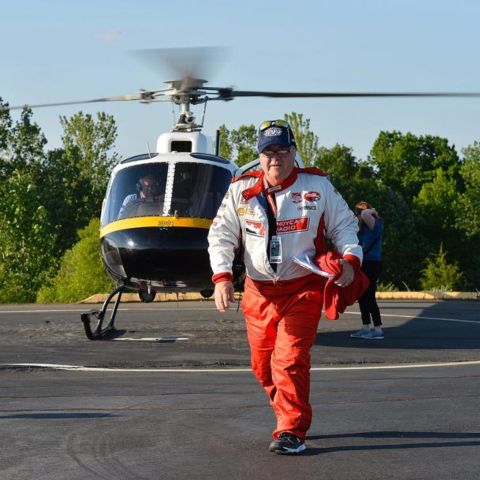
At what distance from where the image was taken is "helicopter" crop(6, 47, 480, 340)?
44.5 ft

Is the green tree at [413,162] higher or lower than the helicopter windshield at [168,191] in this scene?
Result: lower

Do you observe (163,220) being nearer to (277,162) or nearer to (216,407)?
(216,407)

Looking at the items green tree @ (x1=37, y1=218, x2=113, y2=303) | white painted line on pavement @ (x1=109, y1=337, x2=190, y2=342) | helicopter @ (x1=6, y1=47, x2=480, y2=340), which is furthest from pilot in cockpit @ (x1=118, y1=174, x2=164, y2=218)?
green tree @ (x1=37, y1=218, x2=113, y2=303)

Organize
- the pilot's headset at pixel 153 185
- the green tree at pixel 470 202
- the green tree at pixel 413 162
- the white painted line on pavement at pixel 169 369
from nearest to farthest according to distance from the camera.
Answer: the white painted line on pavement at pixel 169 369 → the pilot's headset at pixel 153 185 → the green tree at pixel 470 202 → the green tree at pixel 413 162

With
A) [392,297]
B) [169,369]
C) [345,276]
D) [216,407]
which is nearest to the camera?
[345,276]

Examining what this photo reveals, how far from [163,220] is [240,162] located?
8592cm

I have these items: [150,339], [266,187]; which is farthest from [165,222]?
[266,187]

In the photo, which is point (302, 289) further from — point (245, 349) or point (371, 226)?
point (371, 226)

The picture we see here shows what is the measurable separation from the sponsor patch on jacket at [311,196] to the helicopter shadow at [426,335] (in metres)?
6.34

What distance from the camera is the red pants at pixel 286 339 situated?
6.48 meters

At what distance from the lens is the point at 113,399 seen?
8445 millimetres

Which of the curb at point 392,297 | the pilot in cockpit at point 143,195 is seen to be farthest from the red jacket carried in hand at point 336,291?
the curb at point 392,297

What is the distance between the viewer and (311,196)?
677 cm

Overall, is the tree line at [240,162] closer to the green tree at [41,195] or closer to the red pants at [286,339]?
the green tree at [41,195]
